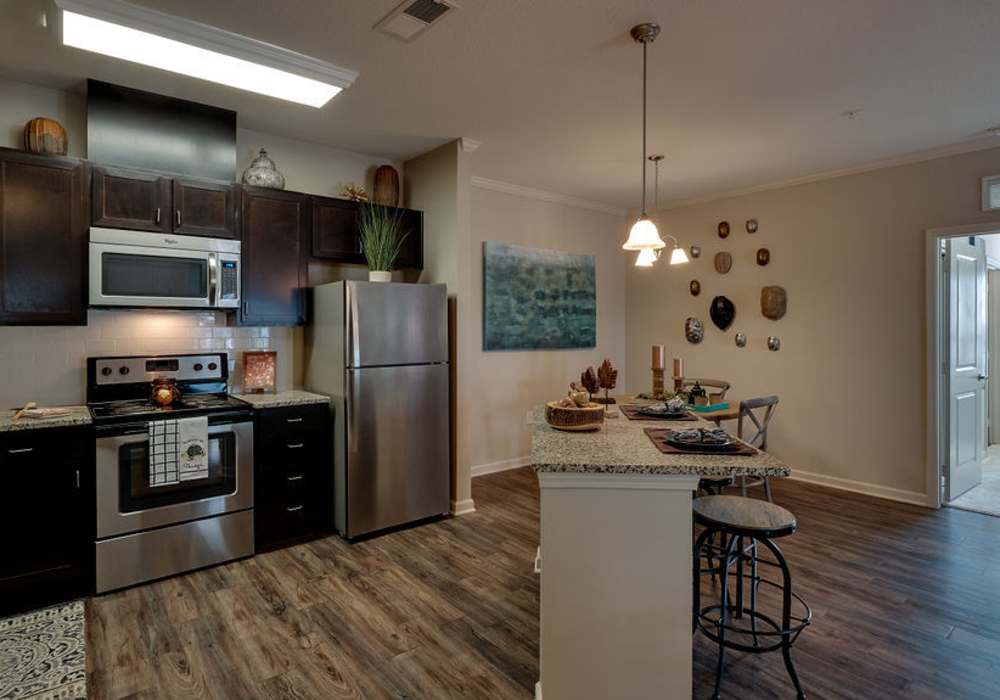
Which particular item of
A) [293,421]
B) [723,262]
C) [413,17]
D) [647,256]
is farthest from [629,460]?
[723,262]

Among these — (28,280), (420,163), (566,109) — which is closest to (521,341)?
(420,163)

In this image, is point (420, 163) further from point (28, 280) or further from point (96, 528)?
point (96, 528)

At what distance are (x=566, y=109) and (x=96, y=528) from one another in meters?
3.53

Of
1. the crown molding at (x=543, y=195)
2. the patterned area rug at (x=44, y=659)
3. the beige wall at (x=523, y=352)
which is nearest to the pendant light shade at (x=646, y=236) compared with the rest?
the beige wall at (x=523, y=352)

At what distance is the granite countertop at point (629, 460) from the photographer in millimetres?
1723

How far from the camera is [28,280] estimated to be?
286 centimetres

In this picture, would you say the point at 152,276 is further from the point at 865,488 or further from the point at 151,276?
the point at 865,488

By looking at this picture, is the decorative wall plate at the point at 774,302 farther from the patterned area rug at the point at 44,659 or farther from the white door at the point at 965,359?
the patterned area rug at the point at 44,659

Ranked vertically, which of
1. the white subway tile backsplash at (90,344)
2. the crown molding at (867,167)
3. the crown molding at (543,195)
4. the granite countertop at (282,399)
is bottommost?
the granite countertop at (282,399)

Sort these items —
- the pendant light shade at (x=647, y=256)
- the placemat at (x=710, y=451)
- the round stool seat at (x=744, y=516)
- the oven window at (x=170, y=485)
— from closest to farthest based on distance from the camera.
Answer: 1. the placemat at (x=710, y=451)
2. the round stool seat at (x=744, y=516)
3. the oven window at (x=170, y=485)
4. the pendant light shade at (x=647, y=256)

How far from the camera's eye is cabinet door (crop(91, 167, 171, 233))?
3016 mm

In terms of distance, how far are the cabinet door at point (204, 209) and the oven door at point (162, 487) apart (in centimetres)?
120

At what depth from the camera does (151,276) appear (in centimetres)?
318

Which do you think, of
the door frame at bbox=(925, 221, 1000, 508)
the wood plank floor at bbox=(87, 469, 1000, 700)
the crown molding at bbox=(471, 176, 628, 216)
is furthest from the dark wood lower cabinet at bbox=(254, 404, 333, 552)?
the door frame at bbox=(925, 221, 1000, 508)
